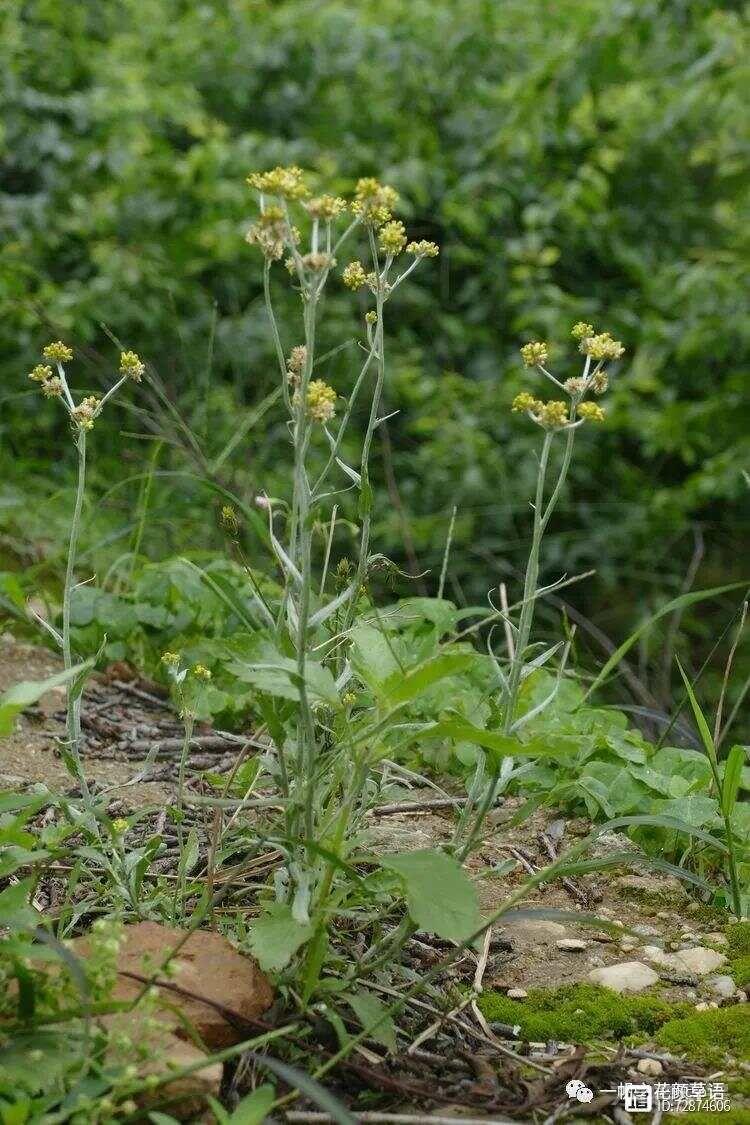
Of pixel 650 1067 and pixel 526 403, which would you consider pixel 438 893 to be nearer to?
pixel 650 1067

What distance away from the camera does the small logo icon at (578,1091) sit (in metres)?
1.51

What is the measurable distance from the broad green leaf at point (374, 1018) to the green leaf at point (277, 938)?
104 mm

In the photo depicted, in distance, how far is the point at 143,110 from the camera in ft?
19.8

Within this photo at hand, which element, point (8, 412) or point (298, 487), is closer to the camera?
point (298, 487)

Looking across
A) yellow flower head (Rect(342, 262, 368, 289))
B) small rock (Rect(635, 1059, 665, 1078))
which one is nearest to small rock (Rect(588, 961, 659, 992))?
small rock (Rect(635, 1059, 665, 1078))

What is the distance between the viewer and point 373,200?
5.15 ft

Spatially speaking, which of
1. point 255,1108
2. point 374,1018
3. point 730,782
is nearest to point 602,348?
point 730,782

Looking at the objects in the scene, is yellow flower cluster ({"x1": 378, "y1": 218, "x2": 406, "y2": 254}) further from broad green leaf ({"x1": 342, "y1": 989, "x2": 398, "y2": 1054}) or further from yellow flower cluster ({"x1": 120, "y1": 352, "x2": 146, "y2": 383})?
broad green leaf ({"x1": 342, "y1": 989, "x2": 398, "y2": 1054})

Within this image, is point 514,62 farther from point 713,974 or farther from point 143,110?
point 713,974

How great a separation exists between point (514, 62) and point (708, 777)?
213 inches

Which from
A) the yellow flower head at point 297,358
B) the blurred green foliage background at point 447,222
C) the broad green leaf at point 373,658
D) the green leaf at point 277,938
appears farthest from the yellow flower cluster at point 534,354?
the blurred green foliage background at point 447,222

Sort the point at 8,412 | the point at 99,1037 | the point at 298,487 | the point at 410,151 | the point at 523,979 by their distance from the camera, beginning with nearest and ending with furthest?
the point at 99,1037 → the point at 298,487 → the point at 523,979 → the point at 8,412 → the point at 410,151

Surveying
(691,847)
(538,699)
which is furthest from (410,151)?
(691,847)

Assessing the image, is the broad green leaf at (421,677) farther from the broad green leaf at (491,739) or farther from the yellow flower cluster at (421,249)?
the yellow flower cluster at (421,249)
